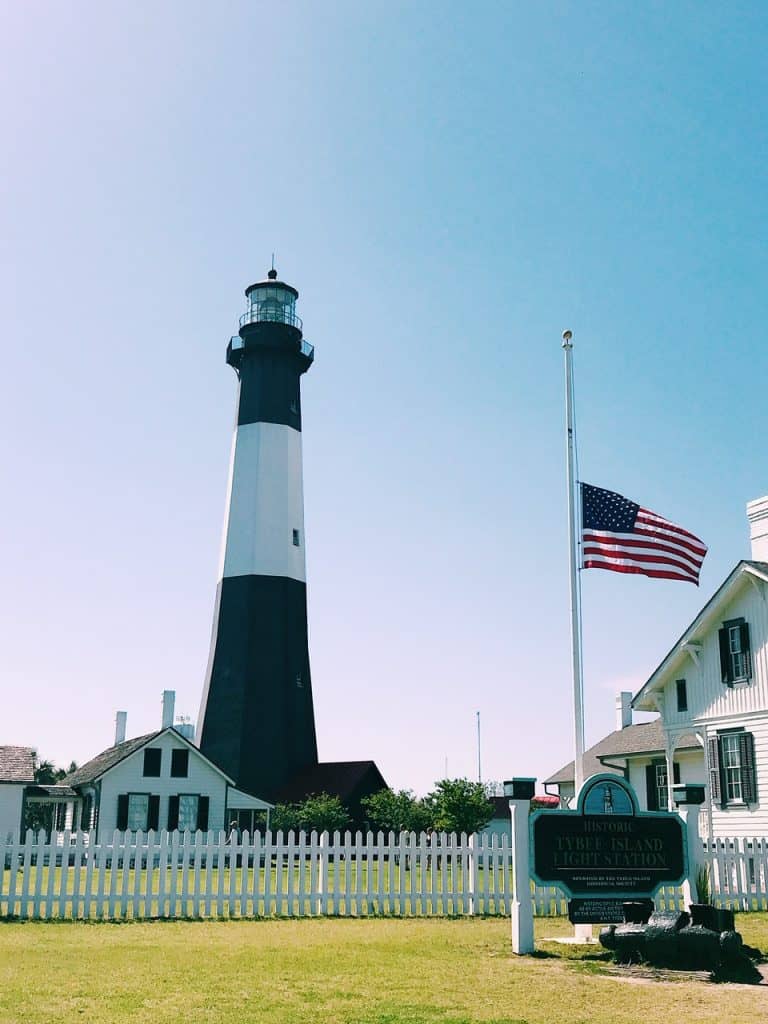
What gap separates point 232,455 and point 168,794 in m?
13.9

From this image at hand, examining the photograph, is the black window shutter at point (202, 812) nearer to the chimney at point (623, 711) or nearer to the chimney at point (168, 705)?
the chimney at point (168, 705)

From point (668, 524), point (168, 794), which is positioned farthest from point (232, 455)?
point (668, 524)

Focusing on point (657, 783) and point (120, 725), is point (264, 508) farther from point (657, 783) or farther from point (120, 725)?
point (657, 783)

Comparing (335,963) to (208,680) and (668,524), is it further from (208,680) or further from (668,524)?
(208,680)

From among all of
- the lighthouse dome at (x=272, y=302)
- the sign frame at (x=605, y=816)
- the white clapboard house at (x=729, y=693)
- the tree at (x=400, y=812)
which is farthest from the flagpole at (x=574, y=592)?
the lighthouse dome at (x=272, y=302)

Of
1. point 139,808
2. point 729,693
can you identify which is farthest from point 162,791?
point 729,693

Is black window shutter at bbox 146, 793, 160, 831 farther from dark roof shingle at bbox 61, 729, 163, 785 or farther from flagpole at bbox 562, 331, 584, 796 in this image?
flagpole at bbox 562, 331, 584, 796

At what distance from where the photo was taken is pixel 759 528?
25109mm

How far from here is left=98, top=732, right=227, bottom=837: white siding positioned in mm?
38781

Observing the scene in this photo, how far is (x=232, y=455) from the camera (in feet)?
146

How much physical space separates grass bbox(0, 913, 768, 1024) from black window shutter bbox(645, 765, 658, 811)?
1904cm

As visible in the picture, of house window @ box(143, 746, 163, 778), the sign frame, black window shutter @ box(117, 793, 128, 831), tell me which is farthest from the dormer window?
black window shutter @ box(117, 793, 128, 831)

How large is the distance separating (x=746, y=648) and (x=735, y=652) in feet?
1.33

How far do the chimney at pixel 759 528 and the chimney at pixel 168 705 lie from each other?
2698 cm
